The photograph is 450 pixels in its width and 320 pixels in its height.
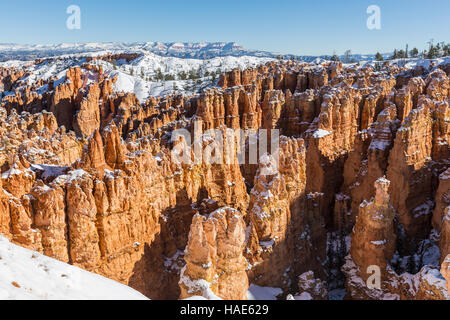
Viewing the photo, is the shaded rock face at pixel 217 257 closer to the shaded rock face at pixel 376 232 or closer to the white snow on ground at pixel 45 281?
the white snow on ground at pixel 45 281

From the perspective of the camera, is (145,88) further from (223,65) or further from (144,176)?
(144,176)

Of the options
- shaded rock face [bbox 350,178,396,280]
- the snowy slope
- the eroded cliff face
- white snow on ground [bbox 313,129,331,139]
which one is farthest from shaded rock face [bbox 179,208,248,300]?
the snowy slope

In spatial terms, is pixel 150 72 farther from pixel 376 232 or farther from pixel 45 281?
pixel 45 281

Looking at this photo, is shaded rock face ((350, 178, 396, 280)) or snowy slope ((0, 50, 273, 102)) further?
snowy slope ((0, 50, 273, 102))

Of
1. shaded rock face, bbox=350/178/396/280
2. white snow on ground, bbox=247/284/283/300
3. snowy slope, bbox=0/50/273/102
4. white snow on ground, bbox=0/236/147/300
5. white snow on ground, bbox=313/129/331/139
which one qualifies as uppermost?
snowy slope, bbox=0/50/273/102

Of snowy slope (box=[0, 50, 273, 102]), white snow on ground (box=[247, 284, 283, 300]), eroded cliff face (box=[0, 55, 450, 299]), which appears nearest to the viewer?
eroded cliff face (box=[0, 55, 450, 299])

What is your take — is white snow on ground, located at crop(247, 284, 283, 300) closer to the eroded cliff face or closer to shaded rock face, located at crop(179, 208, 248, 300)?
the eroded cliff face
